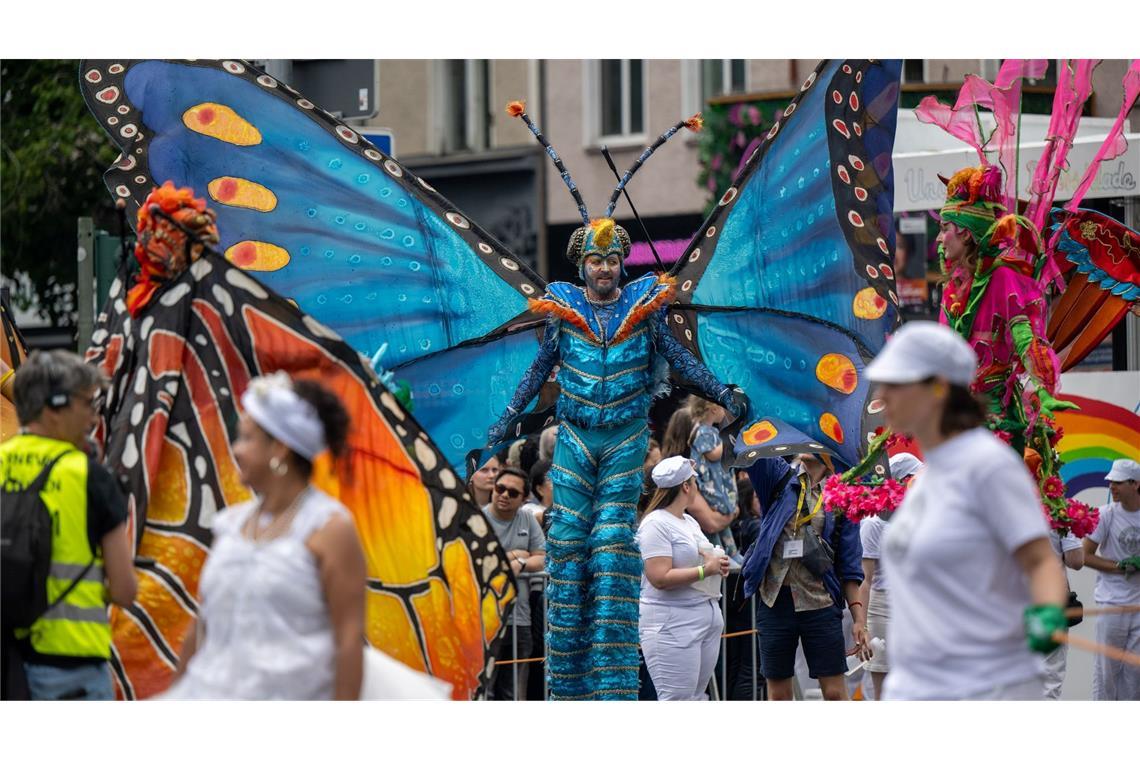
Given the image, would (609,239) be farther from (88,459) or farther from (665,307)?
Result: (88,459)

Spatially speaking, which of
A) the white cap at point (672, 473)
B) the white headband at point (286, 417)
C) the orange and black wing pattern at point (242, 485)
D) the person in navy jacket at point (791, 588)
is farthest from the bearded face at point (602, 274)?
the white headband at point (286, 417)

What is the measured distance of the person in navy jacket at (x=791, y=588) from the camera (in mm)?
8648

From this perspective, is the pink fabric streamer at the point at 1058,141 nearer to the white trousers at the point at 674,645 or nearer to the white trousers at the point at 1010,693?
the white trousers at the point at 674,645

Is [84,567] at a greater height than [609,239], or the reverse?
[609,239]

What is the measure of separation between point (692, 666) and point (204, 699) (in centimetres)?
428

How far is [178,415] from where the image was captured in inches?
237

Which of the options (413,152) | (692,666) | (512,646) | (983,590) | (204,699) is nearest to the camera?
(983,590)

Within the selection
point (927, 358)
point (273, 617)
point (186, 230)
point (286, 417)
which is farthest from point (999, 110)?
point (273, 617)

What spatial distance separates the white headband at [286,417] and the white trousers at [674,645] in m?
4.27

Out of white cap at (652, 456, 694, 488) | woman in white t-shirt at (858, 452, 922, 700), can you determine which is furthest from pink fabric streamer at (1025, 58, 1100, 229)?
→ white cap at (652, 456, 694, 488)

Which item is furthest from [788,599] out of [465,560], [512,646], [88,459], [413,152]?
[413,152]

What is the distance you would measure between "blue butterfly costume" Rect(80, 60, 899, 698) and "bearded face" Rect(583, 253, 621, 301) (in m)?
0.13

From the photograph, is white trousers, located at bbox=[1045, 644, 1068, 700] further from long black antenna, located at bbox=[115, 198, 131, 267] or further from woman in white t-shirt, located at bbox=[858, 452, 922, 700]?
long black antenna, located at bbox=[115, 198, 131, 267]

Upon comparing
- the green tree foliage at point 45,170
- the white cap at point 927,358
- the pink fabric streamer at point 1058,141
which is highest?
the green tree foliage at point 45,170
